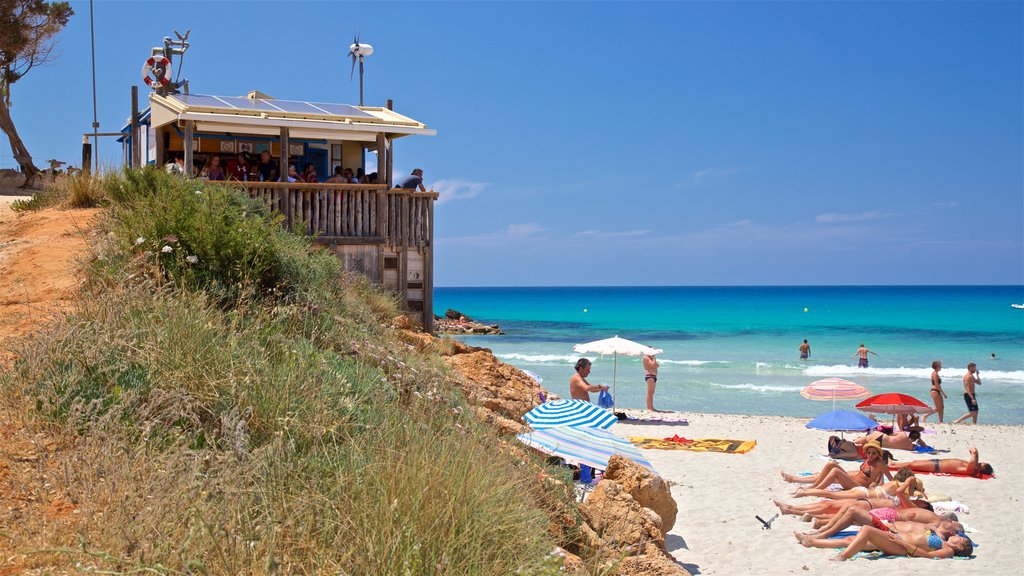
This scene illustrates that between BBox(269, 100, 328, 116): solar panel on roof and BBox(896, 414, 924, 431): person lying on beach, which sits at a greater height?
BBox(269, 100, 328, 116): solar panel on roof

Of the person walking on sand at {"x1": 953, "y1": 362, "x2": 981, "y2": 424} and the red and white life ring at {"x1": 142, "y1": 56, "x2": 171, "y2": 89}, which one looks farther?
the person walking on sand at {"x1": 953, "y1": 362, "x2": 981, "y2": 424}

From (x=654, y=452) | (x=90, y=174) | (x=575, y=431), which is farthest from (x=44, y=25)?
(x=575, y=431)

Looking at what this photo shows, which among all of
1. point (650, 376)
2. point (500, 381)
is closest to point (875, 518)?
point (500, 381)

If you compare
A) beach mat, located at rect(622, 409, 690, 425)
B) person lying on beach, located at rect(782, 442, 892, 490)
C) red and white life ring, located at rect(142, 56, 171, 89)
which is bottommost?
beach mat, located at rect(622, 409, 690, 425)

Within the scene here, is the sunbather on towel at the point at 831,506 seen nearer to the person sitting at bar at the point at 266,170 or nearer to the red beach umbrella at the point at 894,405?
the red beach umbrella at the point at 894,405

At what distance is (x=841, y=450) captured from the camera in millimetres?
14242

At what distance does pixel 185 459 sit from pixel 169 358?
1.31 m

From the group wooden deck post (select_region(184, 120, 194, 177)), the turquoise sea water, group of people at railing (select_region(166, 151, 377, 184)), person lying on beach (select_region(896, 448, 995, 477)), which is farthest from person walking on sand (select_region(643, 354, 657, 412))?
wooden deck post (select_region(184, 120, 194, 177))

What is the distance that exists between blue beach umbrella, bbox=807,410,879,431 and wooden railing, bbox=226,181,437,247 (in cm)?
735

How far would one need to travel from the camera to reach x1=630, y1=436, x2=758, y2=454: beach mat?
15008mm

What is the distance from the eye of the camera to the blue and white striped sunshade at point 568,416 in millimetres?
9641

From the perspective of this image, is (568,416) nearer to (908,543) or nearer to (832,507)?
(832,507)

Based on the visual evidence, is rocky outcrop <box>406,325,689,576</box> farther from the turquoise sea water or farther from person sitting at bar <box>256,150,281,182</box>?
the turquoise sea water

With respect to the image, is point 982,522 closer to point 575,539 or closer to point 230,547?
point 575,539
